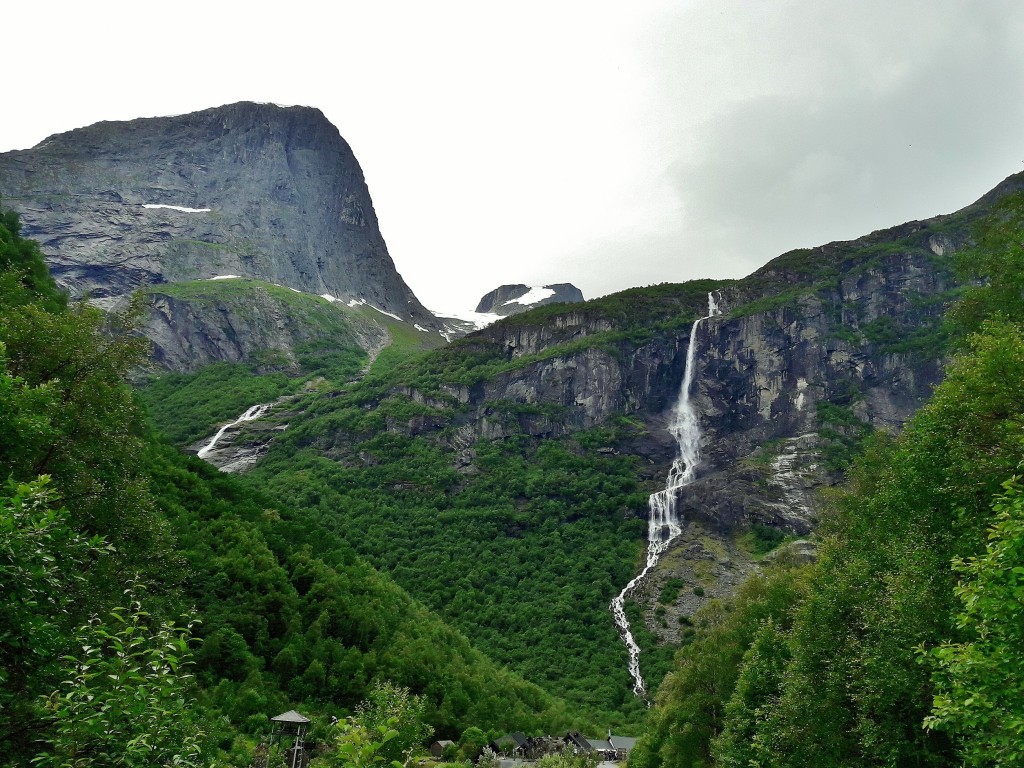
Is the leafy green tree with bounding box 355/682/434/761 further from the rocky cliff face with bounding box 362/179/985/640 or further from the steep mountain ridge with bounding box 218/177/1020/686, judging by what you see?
the rocky cliff face with bounding box 362/179/985/640

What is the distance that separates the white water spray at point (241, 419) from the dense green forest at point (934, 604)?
355ft

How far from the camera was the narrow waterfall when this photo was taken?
244 feet

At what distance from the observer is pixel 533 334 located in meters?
148

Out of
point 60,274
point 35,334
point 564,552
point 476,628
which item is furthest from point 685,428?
point 60,274

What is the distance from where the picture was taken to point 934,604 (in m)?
15.6

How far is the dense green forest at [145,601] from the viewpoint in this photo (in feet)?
20.3

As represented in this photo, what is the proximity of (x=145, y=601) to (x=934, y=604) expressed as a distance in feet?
62.4

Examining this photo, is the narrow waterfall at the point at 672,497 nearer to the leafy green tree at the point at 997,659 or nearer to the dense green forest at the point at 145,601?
the dense green forest at the point at 145,601

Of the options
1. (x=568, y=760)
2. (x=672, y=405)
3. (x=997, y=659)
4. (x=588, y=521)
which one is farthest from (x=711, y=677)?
(x=672, y=405)

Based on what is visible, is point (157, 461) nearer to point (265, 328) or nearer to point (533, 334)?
point (533, 334)

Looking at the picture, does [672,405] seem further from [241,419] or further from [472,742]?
[472,742]

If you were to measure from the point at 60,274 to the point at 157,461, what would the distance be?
17073 cm

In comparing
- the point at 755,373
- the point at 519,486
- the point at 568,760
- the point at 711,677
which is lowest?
the point at 568,760

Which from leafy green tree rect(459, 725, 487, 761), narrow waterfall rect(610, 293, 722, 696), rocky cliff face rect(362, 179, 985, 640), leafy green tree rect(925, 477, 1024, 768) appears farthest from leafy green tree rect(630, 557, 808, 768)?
rocky cliff face rect(362, 179, 985, 640)
